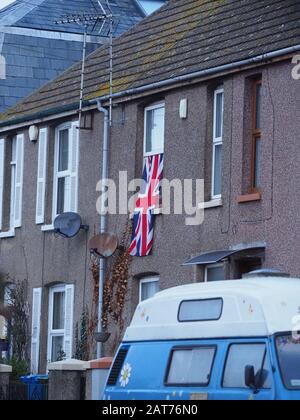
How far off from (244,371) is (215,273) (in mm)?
8952

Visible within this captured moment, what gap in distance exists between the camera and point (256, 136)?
22.7 meters

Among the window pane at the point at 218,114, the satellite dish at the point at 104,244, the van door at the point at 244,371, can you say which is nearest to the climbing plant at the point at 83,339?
the satellite dish at the point at 104,244

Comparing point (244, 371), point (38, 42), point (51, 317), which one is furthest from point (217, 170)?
point (38, 42)

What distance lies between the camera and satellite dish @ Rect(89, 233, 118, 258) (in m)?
25.3

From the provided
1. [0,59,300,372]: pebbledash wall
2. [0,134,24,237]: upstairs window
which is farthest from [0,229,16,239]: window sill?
[0,59,300,372]: pebbledash wall

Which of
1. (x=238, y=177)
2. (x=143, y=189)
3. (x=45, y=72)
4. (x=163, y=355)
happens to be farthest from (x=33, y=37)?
(x=163, y=355)

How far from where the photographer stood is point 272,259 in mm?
21656

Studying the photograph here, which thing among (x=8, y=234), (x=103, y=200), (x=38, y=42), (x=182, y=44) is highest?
(x=38, y=42)

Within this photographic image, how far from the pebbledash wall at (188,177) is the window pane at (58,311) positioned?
22cm

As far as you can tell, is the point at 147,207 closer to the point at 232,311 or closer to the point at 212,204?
the point at 212,204

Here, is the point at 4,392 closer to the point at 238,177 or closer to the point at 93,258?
the point at 93,258

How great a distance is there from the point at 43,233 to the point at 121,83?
144 inches

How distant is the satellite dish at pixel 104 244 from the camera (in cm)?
2528

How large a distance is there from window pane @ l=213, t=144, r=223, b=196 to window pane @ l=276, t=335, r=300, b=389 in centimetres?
918
